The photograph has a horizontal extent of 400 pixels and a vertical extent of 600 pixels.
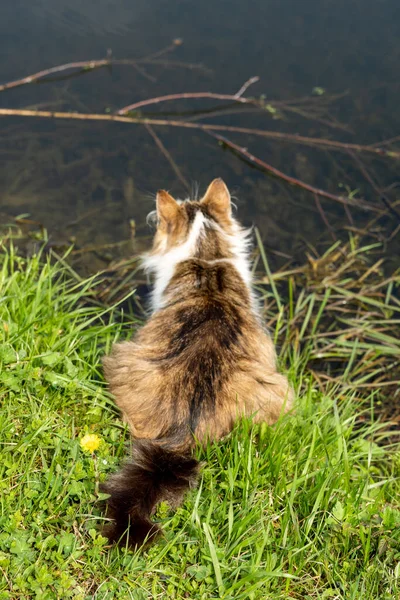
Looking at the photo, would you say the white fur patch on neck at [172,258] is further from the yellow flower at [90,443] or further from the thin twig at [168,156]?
the thin twig at [168,156]

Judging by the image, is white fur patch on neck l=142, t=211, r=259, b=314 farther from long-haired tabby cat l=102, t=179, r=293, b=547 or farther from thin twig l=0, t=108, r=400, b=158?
thin twig l=0, t=108, r=400, b=158

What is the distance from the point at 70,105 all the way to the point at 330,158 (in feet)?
8.17

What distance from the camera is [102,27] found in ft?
22.6

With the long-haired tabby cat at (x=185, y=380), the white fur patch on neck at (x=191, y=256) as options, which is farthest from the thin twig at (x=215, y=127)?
the long-haired tabby cat at (x=185, y=380)

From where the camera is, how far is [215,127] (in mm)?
5812

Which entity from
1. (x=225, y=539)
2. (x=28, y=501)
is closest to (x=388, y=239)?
(x=225, y=539)

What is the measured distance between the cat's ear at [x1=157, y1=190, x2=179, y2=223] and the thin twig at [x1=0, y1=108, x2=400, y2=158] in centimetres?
201

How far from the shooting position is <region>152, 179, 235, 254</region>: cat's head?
3.79 m

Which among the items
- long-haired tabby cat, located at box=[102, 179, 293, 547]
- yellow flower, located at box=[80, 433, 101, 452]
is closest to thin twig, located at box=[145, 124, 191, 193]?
long-haired tabby cat, located at box=[102, 179, 293, 547]

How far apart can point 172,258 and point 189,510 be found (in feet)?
5.25

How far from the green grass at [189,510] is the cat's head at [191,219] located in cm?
100

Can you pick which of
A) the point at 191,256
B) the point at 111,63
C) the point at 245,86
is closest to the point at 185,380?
the point at 191,256

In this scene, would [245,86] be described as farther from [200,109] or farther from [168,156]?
[168,156]

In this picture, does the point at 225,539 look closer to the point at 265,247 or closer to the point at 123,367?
→ the point at 123,367
